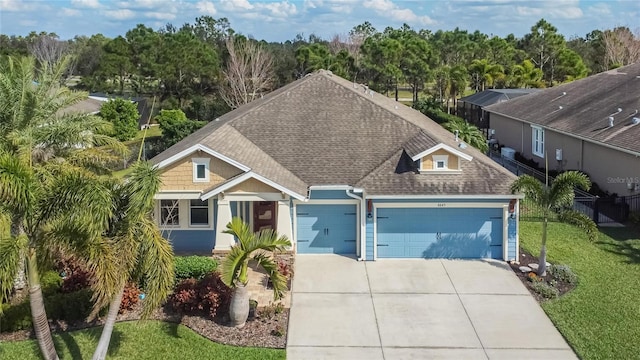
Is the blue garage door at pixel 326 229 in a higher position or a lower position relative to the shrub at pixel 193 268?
higher

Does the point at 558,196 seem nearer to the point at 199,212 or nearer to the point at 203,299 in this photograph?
the point at 203,299

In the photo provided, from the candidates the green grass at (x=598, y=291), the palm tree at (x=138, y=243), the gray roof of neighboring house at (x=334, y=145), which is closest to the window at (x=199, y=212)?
the gray roof of neighboring house at (x=334, y=145)

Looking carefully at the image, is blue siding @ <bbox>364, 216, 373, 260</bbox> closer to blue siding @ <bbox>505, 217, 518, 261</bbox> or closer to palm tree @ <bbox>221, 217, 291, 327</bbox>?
blue siding @ <bbox>505, 217, 518, 261</bbox>

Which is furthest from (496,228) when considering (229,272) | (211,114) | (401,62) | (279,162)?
(401,62)

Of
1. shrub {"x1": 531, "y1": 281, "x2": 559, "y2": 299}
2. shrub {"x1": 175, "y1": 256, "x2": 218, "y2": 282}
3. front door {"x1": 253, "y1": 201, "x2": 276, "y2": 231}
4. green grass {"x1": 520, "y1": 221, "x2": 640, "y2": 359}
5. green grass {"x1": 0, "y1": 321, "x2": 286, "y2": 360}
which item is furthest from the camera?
front door {"x1": 253, "y1": 201, "x2": 276, "y2": 231}

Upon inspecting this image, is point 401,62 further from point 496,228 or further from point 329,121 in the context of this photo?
point 496,228

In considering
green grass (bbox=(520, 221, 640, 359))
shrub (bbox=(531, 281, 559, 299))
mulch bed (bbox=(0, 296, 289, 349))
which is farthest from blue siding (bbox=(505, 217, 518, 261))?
mulch bed (bbox=(0, 296, 289, 349))

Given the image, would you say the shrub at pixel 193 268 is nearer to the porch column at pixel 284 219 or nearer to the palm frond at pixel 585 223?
the porch column at pixel 284 219
